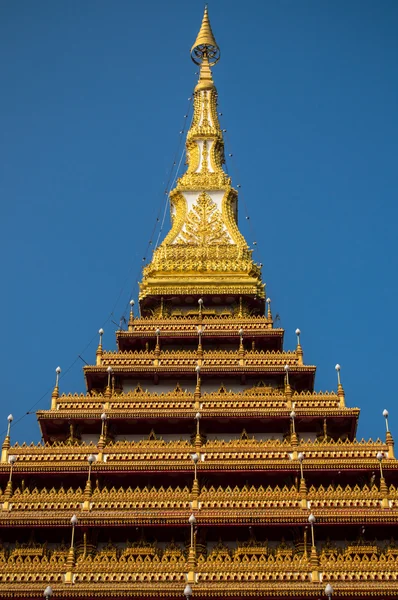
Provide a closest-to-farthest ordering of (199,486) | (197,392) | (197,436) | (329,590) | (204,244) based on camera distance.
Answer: (329,590) → (199,486) → (197,436) → (197,392) → (204,244)

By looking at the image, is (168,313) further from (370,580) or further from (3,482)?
(370,580)

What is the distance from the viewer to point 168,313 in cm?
6075

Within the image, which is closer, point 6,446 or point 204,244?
point 6,446

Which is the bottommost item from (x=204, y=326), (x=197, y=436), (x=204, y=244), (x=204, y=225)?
(x=197, y=436)

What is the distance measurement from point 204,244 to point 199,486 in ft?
73.9

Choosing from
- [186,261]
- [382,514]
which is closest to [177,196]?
[186,261]

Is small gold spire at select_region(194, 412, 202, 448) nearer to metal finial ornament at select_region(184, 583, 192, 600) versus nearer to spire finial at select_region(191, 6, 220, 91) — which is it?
metal finial ornament at select_region(184, 583, 192, 600)

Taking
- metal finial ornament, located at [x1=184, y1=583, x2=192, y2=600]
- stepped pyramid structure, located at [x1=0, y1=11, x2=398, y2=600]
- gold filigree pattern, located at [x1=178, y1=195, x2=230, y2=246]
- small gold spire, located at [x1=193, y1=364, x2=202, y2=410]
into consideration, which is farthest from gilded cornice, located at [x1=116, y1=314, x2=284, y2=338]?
metal finial ornament, located at [x1=184, y1=583, x2=192, y2=600]

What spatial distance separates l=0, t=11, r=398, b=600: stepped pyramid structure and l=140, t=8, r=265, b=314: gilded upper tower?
213 inches

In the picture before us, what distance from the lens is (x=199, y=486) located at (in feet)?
145

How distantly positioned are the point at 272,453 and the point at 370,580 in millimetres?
8007

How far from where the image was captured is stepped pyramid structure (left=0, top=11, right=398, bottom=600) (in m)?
38.9

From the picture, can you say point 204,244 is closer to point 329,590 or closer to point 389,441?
point 389,441

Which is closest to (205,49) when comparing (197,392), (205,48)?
(205,48)
